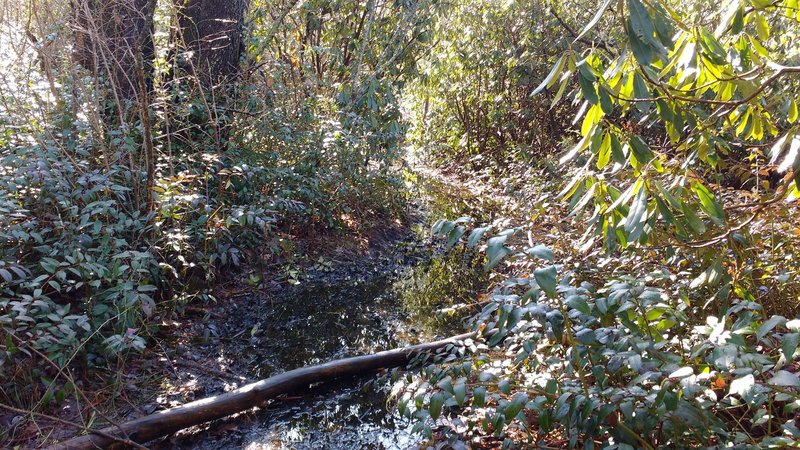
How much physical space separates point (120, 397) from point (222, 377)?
2.20 ft

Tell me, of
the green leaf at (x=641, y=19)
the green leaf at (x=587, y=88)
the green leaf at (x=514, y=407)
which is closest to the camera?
the green leaf at (x=641, y=19)

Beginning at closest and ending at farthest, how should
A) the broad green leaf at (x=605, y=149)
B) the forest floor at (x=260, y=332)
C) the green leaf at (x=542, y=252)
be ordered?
1. the green leaf at (x=542, y=252)
2. the broad green leaf at (x=605, y=149)
3. the forest floor at (x=260, y=332)

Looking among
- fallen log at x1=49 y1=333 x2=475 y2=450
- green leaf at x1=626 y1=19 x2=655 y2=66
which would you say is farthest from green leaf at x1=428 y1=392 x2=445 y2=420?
green leaf at x1=626 y1=19 x2=655 y2=66

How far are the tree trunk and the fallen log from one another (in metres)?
3.59

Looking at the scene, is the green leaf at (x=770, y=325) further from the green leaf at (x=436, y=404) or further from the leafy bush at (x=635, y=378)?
the green leaf at (x=436, y=404)

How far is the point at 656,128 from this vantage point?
8.93 metres

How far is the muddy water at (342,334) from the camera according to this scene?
131 inches

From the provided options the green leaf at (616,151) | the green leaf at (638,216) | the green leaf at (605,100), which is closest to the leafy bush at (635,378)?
the green leaf at (638,216)

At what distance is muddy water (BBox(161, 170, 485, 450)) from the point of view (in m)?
3.34

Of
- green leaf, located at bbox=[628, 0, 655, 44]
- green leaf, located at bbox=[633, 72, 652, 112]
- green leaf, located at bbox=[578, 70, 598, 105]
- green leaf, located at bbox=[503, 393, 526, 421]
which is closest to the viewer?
green leaf, located at bbox=[628, 0, 655, 44]

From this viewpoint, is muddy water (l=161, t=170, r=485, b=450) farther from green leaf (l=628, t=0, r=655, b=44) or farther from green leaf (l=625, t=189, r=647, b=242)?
green leaf (l=628, t=0, r=655, b=44)

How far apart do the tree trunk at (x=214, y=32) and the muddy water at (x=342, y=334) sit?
100 inches

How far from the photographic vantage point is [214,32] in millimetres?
6273

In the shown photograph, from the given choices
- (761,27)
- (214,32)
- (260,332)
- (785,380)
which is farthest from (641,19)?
(214,32)
